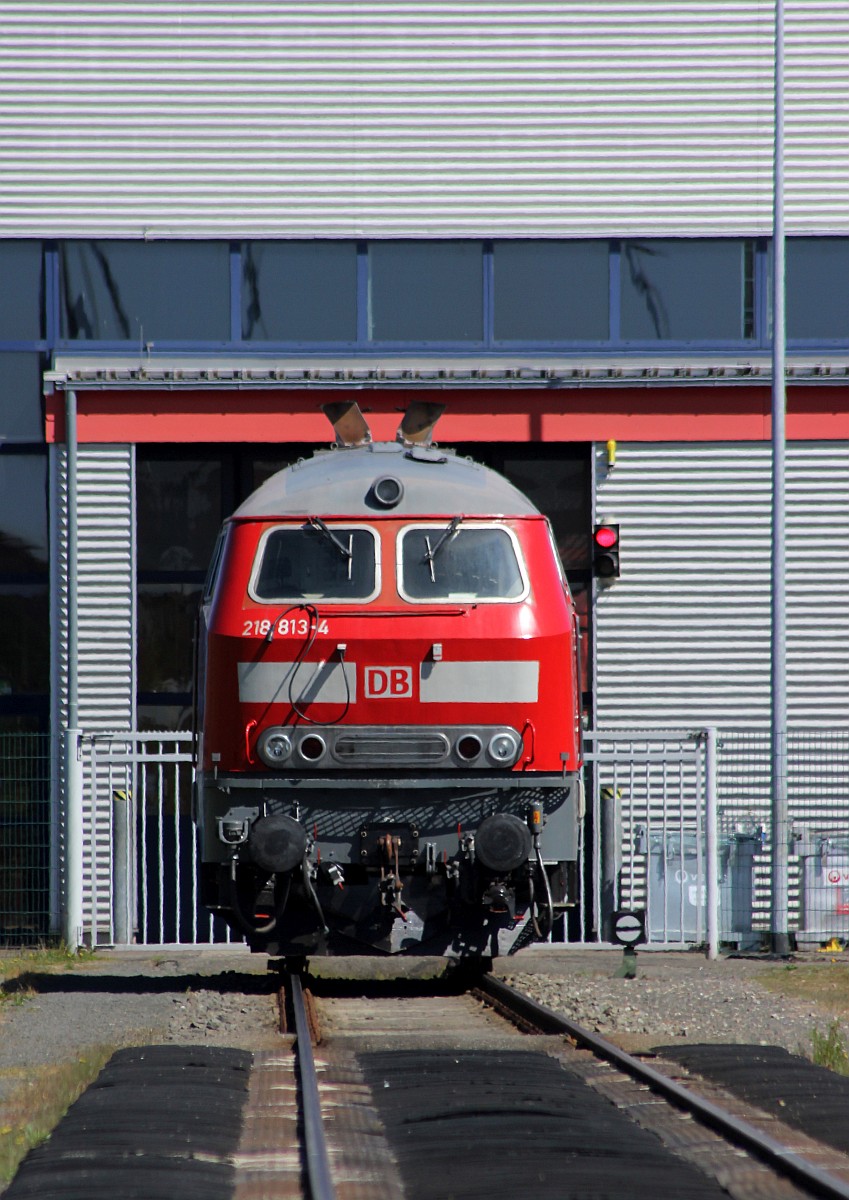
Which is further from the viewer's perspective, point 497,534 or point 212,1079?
point 497,534

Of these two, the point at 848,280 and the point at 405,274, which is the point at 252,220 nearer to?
the point at 405,274

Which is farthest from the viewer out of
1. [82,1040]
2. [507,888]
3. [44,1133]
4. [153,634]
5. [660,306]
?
[660,306]

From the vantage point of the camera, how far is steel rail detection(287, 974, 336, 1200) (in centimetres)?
521

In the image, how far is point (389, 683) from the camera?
10430 mm

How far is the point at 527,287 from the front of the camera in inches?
709

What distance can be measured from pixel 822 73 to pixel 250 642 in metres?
11.6

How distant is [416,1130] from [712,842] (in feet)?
28.9

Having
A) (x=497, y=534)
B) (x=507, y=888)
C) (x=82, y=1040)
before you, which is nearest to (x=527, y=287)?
(x=497, y=534)

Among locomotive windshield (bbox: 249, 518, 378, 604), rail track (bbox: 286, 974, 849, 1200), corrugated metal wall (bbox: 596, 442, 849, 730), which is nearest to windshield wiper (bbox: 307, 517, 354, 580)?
locomotive windshield (bbox: 249, 518, 378, 604)

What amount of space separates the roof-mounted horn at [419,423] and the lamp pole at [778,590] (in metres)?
4.86

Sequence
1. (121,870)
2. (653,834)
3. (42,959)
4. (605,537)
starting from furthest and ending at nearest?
(605,537) → (653,834) → (121,870) → (42,959)

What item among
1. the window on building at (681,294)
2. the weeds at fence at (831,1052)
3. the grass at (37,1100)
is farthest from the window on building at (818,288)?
Answer: the grass at (37,1100)

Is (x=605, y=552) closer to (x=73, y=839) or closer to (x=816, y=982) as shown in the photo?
(x=816, y=982)

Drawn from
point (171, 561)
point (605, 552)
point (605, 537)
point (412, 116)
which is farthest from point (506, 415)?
point (412, 116)
